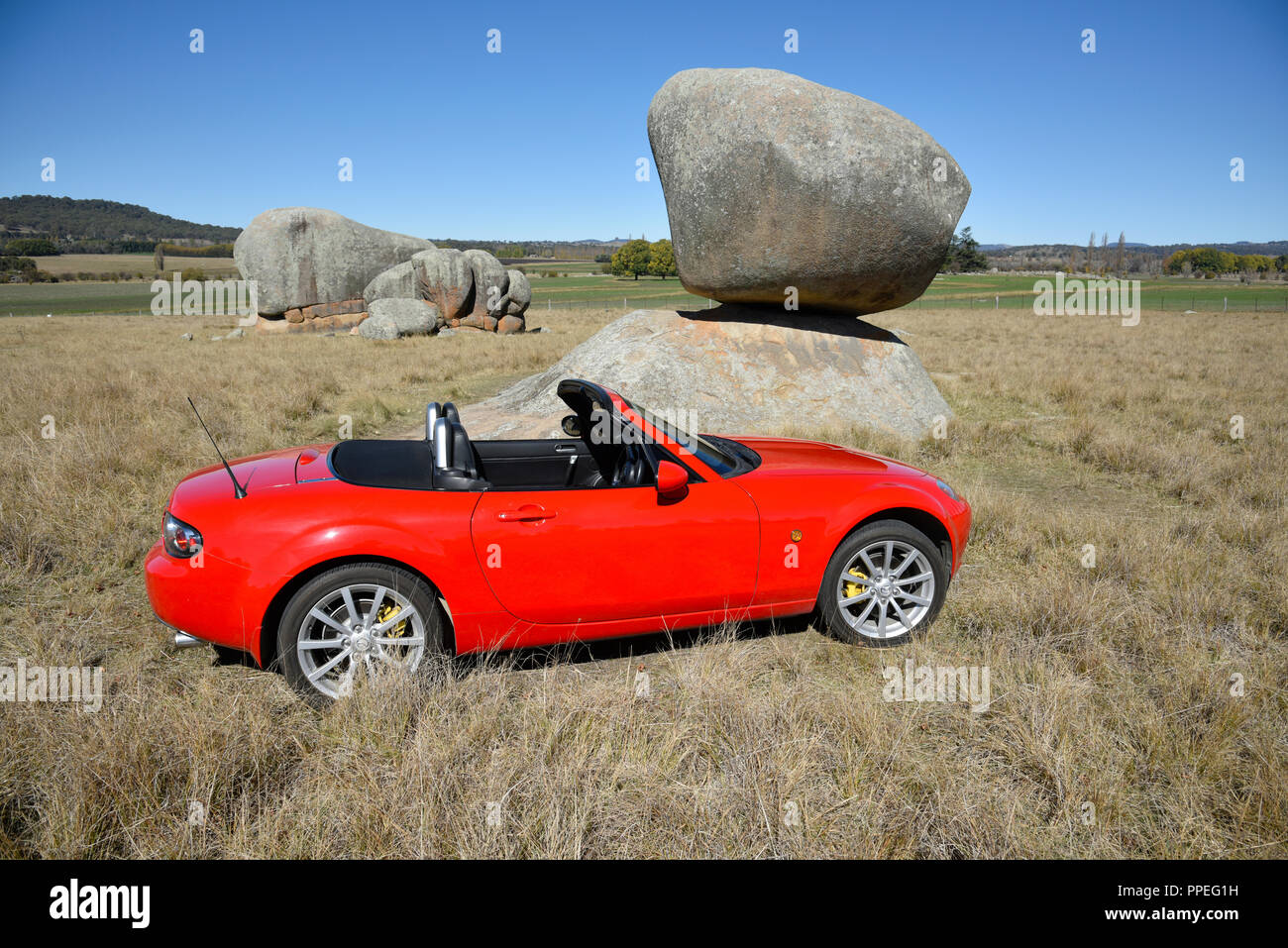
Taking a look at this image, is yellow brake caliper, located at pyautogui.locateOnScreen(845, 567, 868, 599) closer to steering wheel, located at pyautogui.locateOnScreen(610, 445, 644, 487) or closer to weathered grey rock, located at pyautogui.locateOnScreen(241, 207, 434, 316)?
steering wheel, located at pyautogui.locateOnScreen(610, 445, 644, 487)

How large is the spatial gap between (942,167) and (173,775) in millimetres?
9546

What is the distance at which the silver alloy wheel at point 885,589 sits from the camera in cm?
388

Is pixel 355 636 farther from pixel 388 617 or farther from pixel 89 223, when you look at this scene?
pixel 89 223

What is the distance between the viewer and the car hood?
394 cm

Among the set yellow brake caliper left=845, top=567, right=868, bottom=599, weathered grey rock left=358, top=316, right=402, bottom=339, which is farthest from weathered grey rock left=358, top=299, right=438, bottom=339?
yellow brake caliper left=845, top=567, right=868, bottom=599

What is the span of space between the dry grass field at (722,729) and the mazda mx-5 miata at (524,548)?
0.77 ft

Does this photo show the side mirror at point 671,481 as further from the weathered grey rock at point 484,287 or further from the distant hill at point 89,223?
the distant hill at point 89,223

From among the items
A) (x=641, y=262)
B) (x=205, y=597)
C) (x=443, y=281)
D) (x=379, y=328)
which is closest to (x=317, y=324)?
(x=379, y=328)

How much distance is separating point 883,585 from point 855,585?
5.8 inches

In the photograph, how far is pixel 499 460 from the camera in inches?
165

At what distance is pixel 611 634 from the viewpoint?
3.56 m

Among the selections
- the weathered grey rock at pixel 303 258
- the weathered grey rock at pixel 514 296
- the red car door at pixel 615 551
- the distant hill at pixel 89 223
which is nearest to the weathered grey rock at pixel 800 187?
the red car door at pixel 615 551

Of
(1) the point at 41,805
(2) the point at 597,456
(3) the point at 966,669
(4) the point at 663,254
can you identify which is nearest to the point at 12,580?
(1) the point at 41,805
